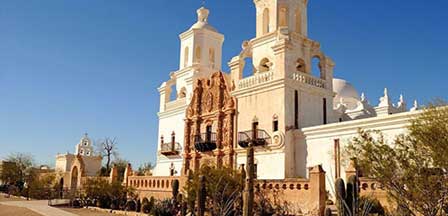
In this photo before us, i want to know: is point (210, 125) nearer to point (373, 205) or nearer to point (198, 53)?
point (198, 53)

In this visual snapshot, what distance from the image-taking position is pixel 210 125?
29.7 meters

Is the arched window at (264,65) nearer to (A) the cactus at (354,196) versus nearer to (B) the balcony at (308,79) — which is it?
(B) the balcony at (308,79)

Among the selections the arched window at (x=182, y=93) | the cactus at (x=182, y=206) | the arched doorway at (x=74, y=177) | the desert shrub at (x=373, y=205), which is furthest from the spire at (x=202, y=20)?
the desert shrub at (x=373, y=205)

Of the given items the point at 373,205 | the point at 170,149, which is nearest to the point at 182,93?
the point at 170,149

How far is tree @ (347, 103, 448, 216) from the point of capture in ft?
34.4

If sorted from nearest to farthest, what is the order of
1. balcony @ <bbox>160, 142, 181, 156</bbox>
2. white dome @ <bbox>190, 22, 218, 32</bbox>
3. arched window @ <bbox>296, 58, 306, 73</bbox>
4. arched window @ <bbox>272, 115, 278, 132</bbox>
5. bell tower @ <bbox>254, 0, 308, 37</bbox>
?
arched window @ <bbox>272, 115, 278, 132</bbox>
arched window @ <bbox>296, 58, 306, 73</bbox>
bell tower @ <bbox>254, 0, 308, 37</bbox>
balcony @ <bbox>160, 142, 181, 156</bbox>
white dome @ <bbox>190, 22, 218, 32</bbox>

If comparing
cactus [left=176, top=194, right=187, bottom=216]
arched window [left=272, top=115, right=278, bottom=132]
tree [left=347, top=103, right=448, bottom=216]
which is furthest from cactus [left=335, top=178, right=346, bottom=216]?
arched window [left=272, top=115, right=278, bottom=132]

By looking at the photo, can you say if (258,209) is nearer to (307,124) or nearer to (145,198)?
(307,124)

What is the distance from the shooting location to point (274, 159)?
78.3ft

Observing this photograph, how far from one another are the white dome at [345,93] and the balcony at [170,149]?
12.7m

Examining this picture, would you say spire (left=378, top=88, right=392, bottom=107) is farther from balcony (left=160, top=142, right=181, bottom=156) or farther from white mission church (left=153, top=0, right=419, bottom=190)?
balcony (left=160, top=142, right=181, bottom=156)

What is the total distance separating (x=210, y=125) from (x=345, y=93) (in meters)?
12.3

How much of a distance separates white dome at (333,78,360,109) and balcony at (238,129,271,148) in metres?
11.1

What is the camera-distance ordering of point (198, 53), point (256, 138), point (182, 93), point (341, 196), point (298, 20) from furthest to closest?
point (198, 53) → point (182, 93) → point (298, 20) → point (256, 138) → point (341, 196)
